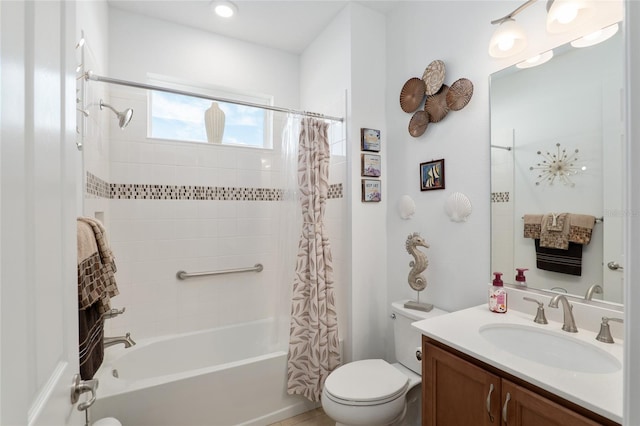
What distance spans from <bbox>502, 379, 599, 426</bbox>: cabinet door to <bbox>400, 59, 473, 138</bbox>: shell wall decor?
1.40m

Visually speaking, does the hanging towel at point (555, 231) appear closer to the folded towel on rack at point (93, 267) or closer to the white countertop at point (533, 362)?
the white countertop at point (533, 362)

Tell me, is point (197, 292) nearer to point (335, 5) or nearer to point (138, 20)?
point (138, 20)

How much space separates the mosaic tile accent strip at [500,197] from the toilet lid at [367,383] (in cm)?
106

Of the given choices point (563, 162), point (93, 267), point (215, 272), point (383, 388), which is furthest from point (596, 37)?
point (215, 272)

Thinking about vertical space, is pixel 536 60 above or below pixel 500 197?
above

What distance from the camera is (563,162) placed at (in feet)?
4.40

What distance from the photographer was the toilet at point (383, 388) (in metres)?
1.49

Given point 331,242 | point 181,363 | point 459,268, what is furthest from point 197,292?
point 459,268

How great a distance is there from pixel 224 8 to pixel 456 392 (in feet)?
8.75

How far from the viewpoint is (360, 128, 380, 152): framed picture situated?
219 centimetres

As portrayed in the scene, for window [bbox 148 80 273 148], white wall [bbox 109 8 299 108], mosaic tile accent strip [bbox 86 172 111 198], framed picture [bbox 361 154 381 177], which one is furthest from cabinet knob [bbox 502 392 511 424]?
white wall [bbox 109 8 299 108]

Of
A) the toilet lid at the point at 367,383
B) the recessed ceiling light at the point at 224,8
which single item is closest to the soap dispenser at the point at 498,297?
the toilet lid at the point at 367,383

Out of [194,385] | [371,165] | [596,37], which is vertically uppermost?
[596,37]

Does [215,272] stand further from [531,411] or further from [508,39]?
[508,39]
